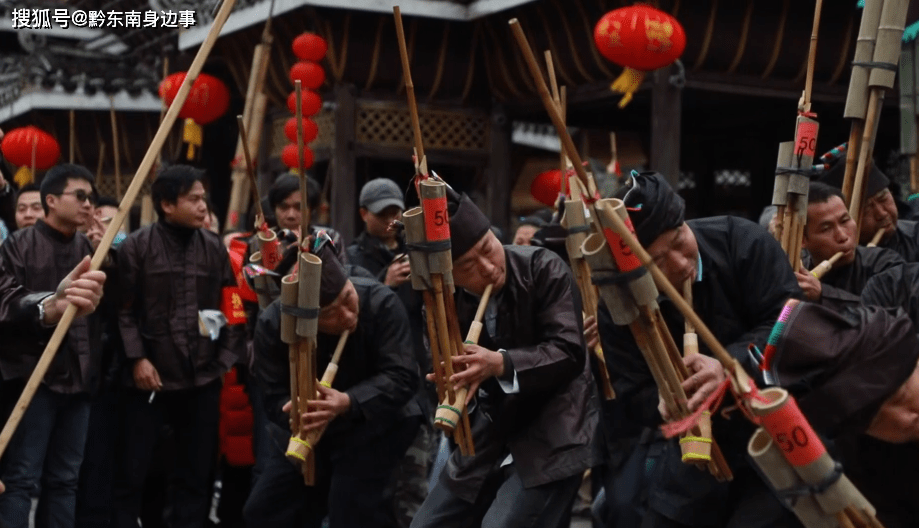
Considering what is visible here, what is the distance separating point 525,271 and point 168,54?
401 inches

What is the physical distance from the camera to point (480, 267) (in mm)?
4883

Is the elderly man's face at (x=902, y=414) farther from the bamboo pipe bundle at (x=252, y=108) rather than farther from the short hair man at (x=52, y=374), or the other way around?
the bamboo pipe bundle at (x=252, y=108)

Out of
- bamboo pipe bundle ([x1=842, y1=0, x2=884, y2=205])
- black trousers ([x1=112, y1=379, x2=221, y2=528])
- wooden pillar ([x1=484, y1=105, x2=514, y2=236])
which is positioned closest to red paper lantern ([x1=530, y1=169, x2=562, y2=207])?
wooden pillar ([x1=484, y1=105, x2=514, y2=236])

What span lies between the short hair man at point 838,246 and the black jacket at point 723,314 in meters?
0.86

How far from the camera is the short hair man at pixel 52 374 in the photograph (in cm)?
602

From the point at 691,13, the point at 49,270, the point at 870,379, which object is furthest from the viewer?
the point at 691,13

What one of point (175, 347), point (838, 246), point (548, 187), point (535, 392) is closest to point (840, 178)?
point (838, 246)

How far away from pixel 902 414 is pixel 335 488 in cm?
300

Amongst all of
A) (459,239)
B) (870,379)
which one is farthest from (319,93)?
(870,379)

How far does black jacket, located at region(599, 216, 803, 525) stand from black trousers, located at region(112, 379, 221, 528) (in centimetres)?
301

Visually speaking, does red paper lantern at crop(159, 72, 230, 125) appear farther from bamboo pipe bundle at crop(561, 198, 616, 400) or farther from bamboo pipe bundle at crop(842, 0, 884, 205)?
bamboo pipe bundle at crop(842, 0, 884, 205)

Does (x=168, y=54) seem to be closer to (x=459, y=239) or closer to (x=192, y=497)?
(x=192, y=497)

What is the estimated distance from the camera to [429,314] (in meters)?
4.73

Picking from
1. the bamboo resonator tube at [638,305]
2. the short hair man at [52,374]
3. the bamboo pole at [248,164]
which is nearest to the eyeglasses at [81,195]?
the short hair man at [52,374]
